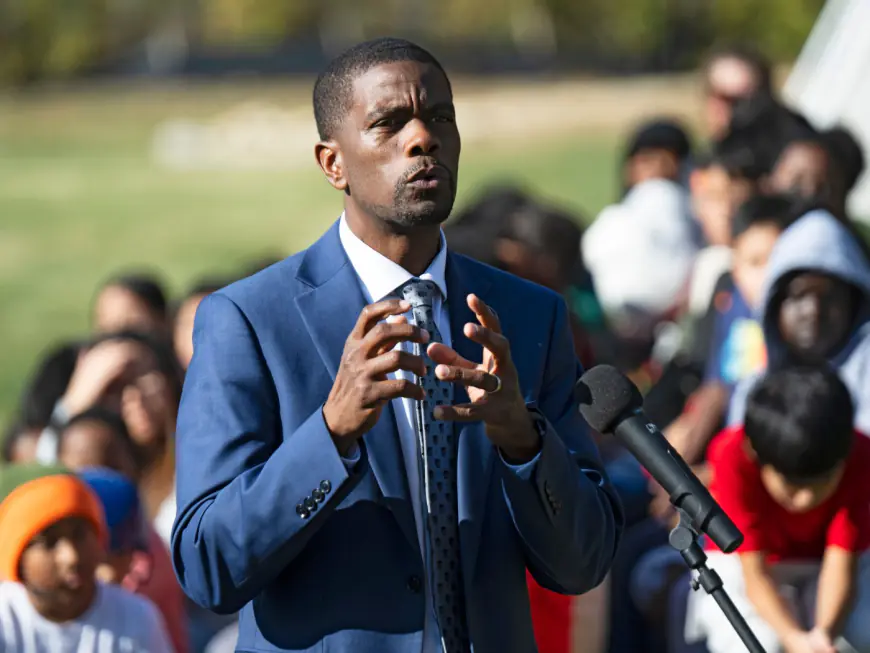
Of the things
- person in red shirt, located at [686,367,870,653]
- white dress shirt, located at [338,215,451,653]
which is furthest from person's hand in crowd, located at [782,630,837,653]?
white dress shirt, located at [338,215,451,653]

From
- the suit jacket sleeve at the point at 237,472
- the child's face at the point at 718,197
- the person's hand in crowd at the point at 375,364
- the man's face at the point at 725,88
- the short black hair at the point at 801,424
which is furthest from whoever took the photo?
the man's face at the point at 725,88

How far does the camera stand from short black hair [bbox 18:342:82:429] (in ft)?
21.7

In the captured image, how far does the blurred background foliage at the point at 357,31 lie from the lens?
98.9ft

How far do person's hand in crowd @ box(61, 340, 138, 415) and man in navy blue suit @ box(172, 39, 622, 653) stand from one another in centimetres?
363

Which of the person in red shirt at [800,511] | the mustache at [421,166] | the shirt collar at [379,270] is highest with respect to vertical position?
the mustache at [421,166]

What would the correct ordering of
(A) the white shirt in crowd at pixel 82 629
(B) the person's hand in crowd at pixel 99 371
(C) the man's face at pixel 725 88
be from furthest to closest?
(C) the man's face at pixel 725 88 → (B) the person's hand in crowd at pixel 99 371 → (A) the white shirt in crowd at pixel 82 629

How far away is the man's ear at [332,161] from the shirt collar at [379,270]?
0.09 metres

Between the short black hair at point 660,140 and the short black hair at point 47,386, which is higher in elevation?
the short black hair at point 660,140

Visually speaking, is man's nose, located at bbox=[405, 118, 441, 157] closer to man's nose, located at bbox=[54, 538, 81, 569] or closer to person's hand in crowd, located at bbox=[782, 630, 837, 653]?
man's nose, located at bbox=[54, 538, 81, 569]

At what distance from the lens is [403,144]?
2.60m

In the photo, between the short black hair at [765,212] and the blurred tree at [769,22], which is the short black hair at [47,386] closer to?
the short black hair at [765,212]

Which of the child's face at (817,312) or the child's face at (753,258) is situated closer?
the child's face at (817,312)

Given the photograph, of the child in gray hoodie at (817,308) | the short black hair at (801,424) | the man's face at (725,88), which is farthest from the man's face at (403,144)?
the man's face at (725,88)

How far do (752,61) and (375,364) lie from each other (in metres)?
7.09
